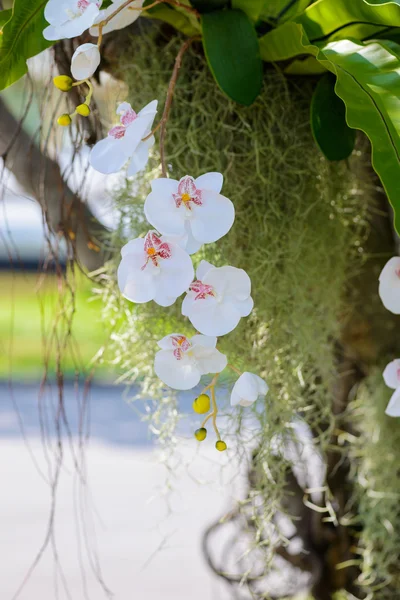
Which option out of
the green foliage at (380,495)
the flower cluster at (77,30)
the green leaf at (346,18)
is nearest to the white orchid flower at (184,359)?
the flower cluster at (77,30)

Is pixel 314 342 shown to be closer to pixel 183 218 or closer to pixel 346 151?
pixel 346 151

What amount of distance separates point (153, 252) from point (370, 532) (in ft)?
2.18

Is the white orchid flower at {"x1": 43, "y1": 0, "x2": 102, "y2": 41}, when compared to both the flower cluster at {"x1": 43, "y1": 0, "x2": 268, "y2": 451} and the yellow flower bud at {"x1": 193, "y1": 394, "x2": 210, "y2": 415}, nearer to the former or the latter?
the flower cluster at {"x1": 43, "y1": 0, "x2": 268, "y2": 451}

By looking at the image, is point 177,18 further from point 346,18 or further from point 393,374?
point 393,374

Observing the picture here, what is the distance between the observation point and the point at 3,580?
224cm

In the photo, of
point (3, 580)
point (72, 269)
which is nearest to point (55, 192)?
point (72, 269)

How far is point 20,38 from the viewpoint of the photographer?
42 cm

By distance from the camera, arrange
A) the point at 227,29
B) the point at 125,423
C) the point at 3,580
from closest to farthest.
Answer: the point at 227,29 → the point at 3,580 → the point at 125,423

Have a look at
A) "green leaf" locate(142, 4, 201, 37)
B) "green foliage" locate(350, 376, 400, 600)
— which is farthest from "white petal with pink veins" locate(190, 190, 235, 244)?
"green foliage" locate(350, 376, 400, 600)

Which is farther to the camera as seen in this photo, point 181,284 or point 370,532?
point 370,532

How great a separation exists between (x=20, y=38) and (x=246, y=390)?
247mm

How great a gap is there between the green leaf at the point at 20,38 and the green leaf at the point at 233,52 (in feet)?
0.35

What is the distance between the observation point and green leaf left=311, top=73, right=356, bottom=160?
1.66ft

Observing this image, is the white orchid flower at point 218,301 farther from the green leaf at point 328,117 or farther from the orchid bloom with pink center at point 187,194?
the green leaf at point 328,117
